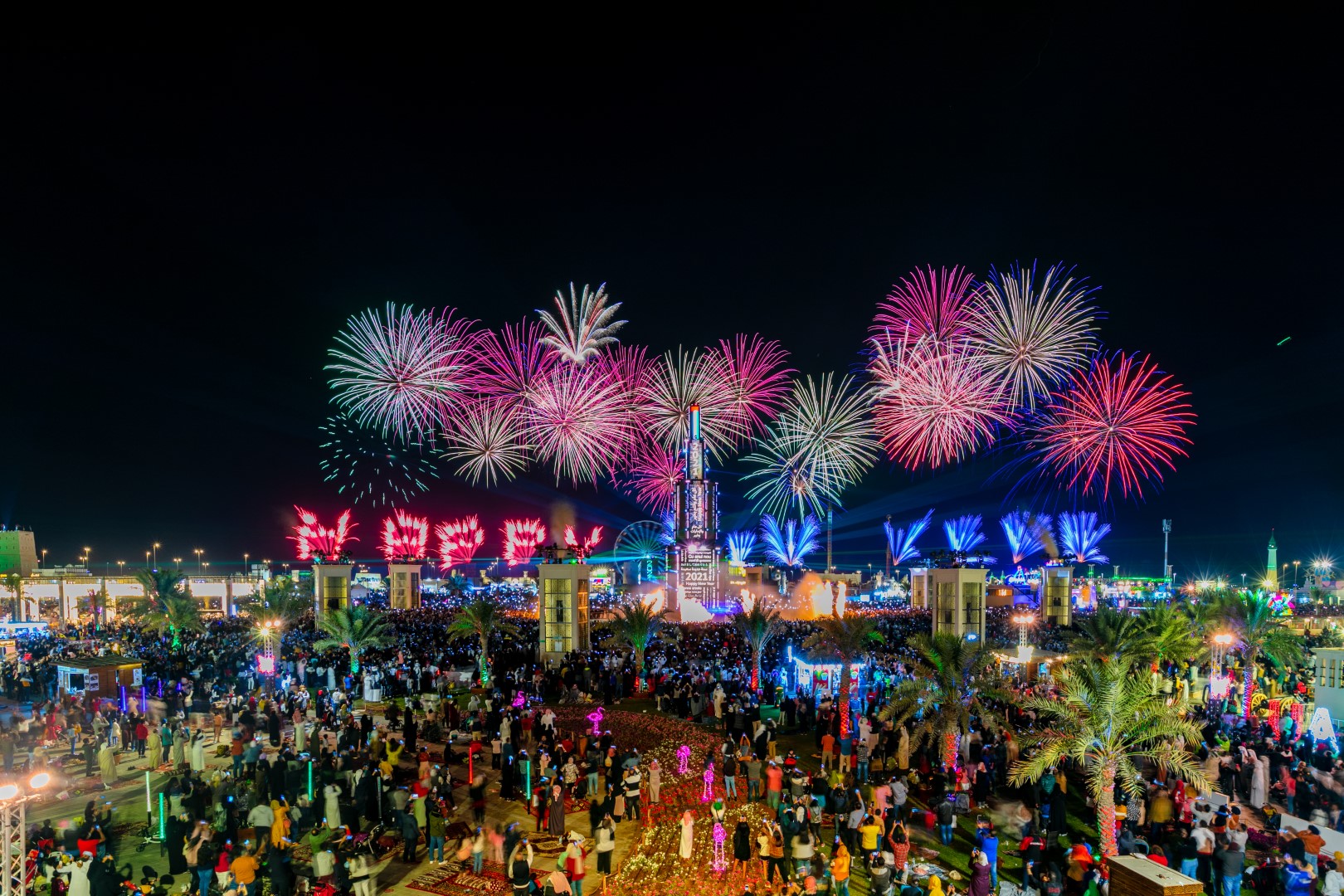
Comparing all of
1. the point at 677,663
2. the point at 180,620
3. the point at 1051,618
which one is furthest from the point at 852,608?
the point at 180,620

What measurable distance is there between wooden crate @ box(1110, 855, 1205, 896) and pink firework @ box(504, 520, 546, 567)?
63.9 metres

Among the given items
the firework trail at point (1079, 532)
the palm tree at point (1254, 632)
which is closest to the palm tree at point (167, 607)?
the palm tree at point (1254, 632)

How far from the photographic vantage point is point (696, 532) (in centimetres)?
5734

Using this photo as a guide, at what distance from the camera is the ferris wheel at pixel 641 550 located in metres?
82.2

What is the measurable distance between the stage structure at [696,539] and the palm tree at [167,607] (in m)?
27.8

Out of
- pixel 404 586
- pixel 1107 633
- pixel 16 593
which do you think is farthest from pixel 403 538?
pixel 1107 633

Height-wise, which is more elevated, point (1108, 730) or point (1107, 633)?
point (1108, 730)

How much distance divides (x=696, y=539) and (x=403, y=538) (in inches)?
885

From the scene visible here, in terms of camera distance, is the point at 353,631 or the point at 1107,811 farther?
the point at 353,631

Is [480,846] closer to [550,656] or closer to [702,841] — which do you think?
[702,841]

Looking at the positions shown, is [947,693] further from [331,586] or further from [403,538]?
[403,538]

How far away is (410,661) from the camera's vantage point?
1111 inches

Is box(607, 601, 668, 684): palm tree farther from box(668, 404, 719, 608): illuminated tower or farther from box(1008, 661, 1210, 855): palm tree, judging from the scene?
box(668, 404, 719, 608): illuminated tower

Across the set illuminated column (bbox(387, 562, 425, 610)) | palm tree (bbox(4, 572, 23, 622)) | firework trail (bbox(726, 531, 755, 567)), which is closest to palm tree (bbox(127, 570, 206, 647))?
illuminated column (bbox(387, 562, 425, 610))
